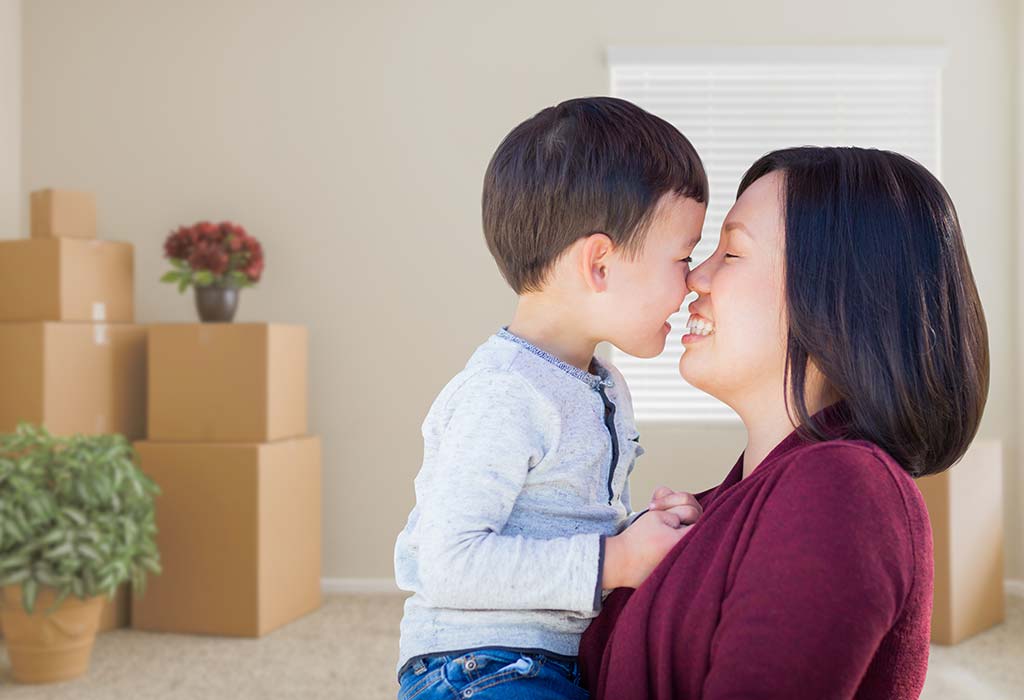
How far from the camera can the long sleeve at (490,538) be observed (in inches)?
44.9

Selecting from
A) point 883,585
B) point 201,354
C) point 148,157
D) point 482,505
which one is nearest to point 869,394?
point 883,585

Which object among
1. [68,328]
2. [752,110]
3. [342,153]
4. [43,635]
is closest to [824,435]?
[43,635]

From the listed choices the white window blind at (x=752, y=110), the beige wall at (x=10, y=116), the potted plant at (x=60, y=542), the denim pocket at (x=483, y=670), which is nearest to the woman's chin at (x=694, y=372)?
the denim pocket at (x=483, y=670)

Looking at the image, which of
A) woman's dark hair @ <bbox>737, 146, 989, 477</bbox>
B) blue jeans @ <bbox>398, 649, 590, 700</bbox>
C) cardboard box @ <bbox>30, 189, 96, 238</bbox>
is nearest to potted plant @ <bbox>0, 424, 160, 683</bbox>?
cardboard box @ <bbox>30, 189, 96, 238</bbox>

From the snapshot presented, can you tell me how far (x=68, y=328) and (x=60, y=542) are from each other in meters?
0.96

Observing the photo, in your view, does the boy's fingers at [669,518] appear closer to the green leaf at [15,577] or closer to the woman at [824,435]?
the woman at [824,435]

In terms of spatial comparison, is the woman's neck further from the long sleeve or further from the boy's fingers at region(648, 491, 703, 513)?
the long sleeve

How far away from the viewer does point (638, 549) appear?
112 cm

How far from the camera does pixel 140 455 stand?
13.5ft

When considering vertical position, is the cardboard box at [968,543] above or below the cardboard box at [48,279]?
below

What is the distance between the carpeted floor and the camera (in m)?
3.32

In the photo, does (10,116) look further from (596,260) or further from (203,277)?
(596,260)

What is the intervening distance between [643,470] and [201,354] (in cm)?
190

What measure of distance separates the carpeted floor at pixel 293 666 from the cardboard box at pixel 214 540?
3.4 inches
